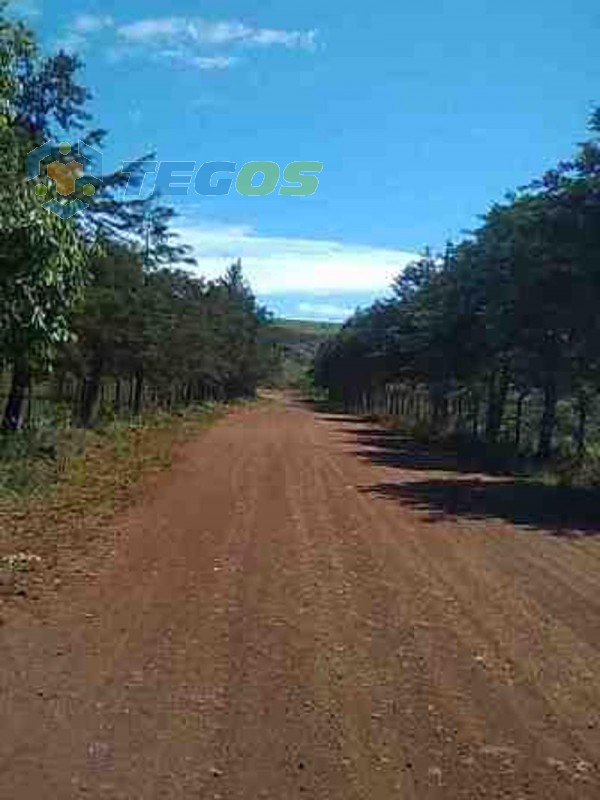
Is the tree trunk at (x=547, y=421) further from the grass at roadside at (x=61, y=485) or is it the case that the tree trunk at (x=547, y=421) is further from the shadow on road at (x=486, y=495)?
the grass at roadside at (x=61, y=485)

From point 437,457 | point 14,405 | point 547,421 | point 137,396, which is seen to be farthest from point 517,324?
point 137,396

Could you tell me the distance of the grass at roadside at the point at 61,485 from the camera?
38.7 ft

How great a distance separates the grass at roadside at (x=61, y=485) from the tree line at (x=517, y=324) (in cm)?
874

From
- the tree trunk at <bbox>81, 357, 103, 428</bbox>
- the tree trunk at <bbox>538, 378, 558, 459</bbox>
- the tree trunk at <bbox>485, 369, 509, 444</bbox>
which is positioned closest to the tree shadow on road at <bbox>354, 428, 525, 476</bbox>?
the tree trunk at <bbox>538, 378, 558, 459</bbox>

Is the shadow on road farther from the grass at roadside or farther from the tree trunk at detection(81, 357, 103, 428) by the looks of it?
the tree trunk at detection(81, 357, 103, 428)

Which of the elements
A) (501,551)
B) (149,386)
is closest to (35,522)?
(501,551)

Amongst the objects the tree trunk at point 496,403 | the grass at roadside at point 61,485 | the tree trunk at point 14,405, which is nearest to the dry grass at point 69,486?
the grass at roadside at point 61,485

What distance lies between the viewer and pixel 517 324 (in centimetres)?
2638

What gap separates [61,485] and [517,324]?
12.9 metres

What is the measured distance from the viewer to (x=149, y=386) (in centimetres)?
4759

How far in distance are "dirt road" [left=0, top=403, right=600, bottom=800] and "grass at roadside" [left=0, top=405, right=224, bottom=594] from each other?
665 mm

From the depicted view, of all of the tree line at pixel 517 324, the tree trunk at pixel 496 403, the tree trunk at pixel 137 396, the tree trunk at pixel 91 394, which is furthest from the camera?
the tree trunk at pixel 137 396

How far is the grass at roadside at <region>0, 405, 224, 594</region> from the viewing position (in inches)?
465

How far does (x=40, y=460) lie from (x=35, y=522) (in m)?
6.31
